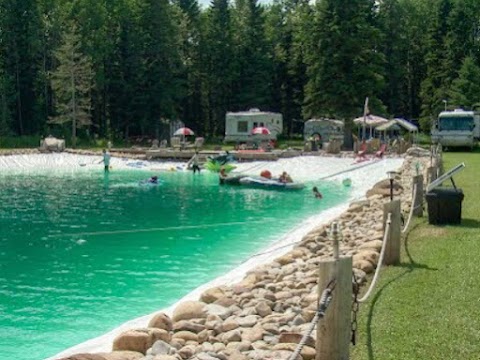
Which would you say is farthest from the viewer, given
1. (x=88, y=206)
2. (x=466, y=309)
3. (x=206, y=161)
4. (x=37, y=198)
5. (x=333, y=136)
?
(x=333, y=136)

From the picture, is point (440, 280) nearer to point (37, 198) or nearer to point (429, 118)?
point (37, 198)

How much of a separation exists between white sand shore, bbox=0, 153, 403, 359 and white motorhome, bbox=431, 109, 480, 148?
606 centimetres

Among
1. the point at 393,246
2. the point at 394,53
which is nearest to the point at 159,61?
the point at 394,53

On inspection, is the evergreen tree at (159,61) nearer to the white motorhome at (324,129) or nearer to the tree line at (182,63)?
the tree line at (182,63)

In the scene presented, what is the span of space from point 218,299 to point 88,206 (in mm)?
16310

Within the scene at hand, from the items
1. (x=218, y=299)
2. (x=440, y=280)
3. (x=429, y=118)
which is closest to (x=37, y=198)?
(x=218, y=299)

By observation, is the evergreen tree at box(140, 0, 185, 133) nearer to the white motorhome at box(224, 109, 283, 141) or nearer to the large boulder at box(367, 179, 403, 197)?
the white motorhome at box(224, 109, 283, 141)

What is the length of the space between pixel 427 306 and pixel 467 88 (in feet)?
160

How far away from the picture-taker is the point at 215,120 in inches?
2633

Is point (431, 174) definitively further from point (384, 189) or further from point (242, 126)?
point (242, 126)

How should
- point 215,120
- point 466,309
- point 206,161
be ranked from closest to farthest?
point 466,309
point 206,161
point 215,120

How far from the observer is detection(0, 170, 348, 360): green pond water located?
1119 cm

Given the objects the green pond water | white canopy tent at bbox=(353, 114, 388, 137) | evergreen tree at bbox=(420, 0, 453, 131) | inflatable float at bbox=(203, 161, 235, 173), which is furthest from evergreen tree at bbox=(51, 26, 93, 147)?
evergreen tree at bbox=(420, 0, 453, 131)

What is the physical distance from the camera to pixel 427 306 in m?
8.18
